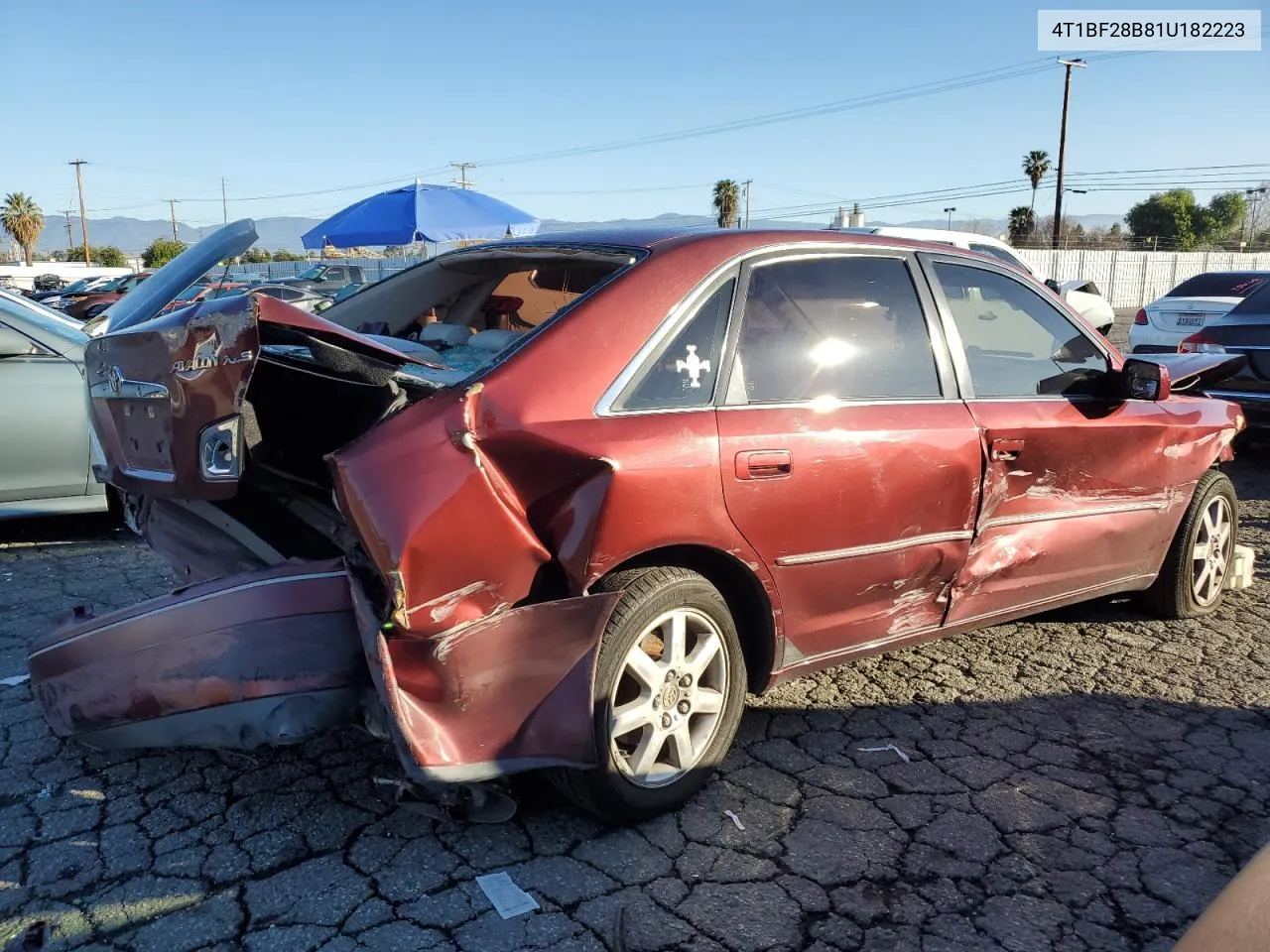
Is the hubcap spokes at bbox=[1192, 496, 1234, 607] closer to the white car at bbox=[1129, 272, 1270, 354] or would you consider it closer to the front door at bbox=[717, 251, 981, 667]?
the front door at bbox=[717, 251, 981, 667]

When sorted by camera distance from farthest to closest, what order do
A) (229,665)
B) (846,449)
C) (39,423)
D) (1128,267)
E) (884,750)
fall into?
(1128,267) → (39,423) → (884,750) → (846,449) → (229,665)

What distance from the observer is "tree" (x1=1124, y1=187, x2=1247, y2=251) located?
5816 centimetres

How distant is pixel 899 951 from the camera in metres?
2.30

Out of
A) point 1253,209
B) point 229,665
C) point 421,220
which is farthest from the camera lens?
point 1253,209

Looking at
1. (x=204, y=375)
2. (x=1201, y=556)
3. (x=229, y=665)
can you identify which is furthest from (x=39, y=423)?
(x=1201, y=556)

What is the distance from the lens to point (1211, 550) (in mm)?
4555

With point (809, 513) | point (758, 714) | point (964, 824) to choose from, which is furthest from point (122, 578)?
point (964, 824)

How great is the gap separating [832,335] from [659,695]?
4.21 feet

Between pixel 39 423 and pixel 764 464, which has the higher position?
pixel 764 464

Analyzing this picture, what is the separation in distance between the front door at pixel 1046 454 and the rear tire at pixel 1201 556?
21cm

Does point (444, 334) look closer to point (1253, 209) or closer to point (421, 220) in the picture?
point (421, 220)

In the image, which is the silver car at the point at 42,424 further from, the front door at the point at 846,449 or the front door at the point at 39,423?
the front door at the point at 846,449

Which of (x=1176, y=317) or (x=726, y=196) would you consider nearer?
(x=1176, y=317)

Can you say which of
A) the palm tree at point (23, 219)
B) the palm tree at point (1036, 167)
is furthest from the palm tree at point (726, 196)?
the palm tree at point (23, 219)
